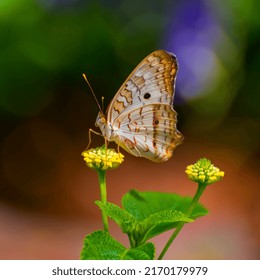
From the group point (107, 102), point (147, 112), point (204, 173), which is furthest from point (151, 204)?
point (107, 102)

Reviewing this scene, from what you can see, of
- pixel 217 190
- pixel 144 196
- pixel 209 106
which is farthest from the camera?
pixel 209 106

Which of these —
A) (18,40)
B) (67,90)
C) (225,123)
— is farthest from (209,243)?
(18,40)

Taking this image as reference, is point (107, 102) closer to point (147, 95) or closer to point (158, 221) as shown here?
point (147, 95)

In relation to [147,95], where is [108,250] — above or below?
below

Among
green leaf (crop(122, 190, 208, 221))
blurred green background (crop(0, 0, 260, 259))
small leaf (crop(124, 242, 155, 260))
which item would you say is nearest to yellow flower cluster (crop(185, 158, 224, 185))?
green leaf (crop(122, 190, 208, 221))
